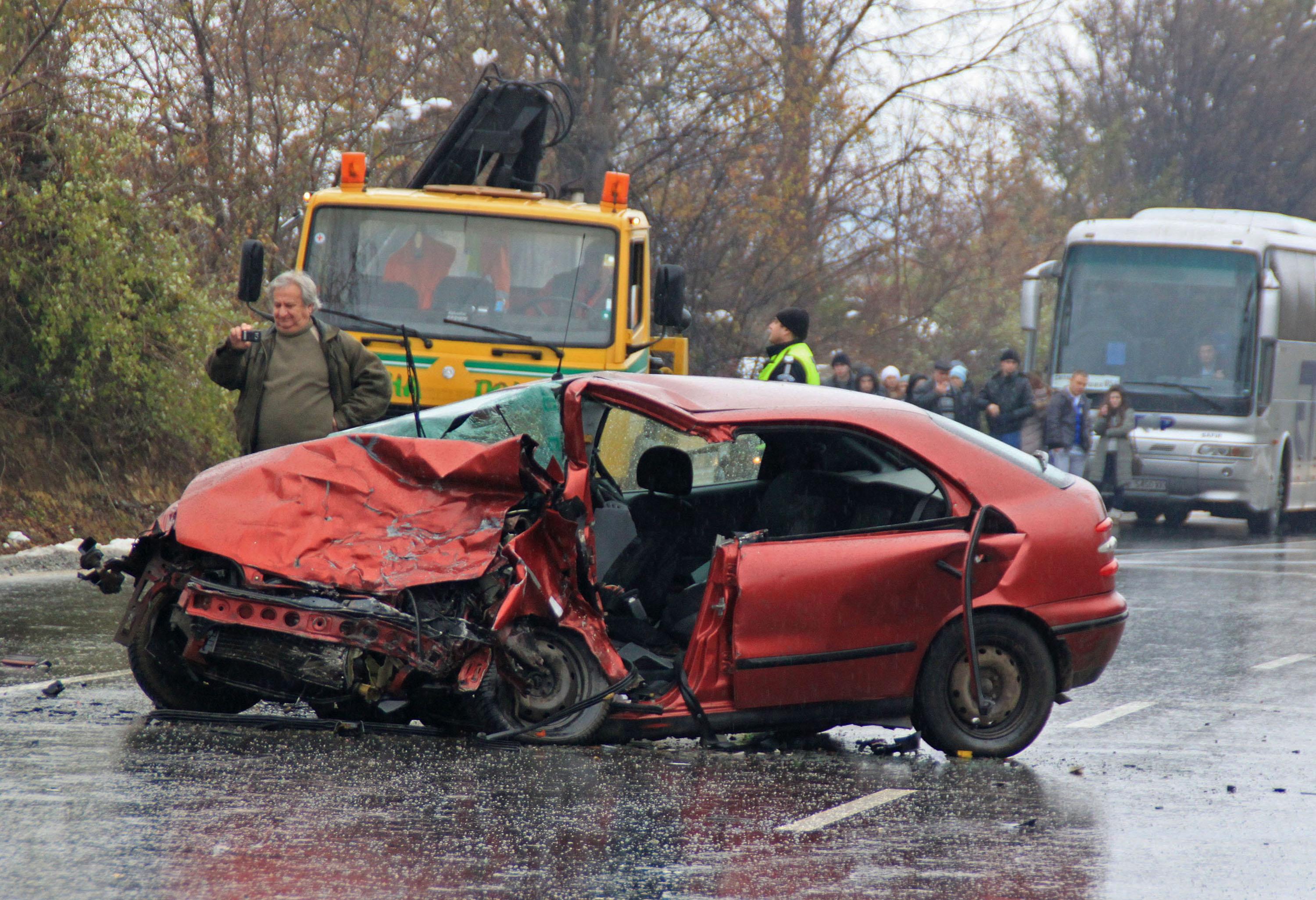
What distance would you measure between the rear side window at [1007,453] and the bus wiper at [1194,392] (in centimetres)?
1352

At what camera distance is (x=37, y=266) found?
42.9 feet

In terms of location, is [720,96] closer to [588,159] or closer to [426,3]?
[588,159]

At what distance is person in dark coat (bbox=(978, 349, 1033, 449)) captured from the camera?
18250 millimetres

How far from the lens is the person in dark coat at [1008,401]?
1825 centimetres

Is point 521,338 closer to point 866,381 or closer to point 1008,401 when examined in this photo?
point 866,381

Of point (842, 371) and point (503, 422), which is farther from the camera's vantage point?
point (842, 371)

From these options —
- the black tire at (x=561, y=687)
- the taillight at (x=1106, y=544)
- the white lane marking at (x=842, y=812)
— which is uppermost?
the taillight at (x=1106, y=544)

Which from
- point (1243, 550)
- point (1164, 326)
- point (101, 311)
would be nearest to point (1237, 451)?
point (1164, 326)

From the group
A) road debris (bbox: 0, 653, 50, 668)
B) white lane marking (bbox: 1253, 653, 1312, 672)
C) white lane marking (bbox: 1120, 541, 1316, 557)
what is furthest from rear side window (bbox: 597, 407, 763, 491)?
white lane marking (bbox: 1120, 541, 1316, 557)

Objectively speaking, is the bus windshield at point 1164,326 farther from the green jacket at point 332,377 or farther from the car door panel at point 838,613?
the car door panel at point 838,613

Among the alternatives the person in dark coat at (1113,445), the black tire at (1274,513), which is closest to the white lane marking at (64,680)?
the person in dark coat at (1113,445)

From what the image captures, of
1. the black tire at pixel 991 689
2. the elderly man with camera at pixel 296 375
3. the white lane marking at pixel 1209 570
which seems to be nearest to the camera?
the black tire at pixel 991 689

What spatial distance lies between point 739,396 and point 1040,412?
12705mm

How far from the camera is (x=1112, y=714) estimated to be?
752 centimetres
